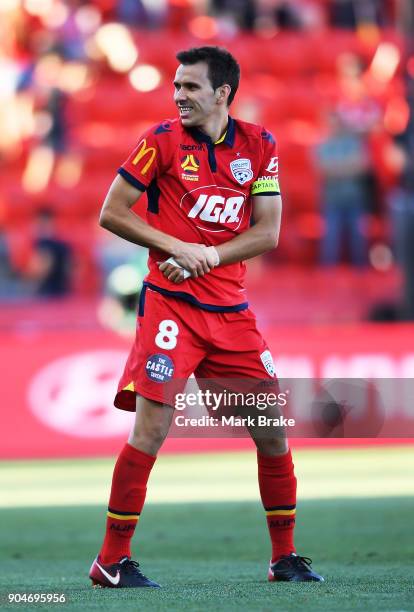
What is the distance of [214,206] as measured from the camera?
532 centimetres

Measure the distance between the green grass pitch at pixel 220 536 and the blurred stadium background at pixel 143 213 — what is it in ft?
0.29

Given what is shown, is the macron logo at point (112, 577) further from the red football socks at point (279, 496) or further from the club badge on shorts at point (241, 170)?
the club badge on shorts at point (241, 170)

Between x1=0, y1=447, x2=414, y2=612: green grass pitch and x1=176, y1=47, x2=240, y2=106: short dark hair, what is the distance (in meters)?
2.03

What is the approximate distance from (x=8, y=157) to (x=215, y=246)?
43.4 ft

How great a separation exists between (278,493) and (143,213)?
6.23 metres

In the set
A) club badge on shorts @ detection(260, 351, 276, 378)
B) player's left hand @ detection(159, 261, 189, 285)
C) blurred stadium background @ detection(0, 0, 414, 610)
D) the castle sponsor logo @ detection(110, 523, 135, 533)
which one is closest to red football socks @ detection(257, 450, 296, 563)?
club badge on shorts @ detection(260, 351, 276, 378)

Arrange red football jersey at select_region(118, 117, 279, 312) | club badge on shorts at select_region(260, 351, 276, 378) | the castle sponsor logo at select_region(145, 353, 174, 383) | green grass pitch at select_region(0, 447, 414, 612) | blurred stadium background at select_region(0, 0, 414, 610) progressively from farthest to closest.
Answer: blurred stadium background at select_region(0, 0, 414, 610) → club badge on shorts at select_region(260, 351, 276, 378) → red football jersey at select_region(118, 117, 279, 312) → the castle sponsor logo at select_region(145, 353, 174, 383) → green grass pitch at select_region(0, 447, 414, 612)

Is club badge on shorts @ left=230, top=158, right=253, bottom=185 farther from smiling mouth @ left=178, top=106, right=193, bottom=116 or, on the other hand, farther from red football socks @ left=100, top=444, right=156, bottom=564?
red football socks @ left=100, top=444, right=156, bottom=564

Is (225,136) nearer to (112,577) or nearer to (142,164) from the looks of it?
(142,164)

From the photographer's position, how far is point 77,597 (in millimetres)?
4824

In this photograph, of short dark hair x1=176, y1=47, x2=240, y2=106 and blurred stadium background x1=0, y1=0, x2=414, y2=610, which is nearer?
short dark hair x1=176, y1=47, x2=240, y2=106

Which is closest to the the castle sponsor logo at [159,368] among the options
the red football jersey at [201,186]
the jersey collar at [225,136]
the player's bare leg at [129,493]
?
the player's bare leg at [129,493]

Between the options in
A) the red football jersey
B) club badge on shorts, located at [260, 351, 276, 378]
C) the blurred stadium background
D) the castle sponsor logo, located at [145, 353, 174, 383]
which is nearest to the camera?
the castle sponsor logo, located at [145, 353, 174, 383]

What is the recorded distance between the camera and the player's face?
526cm
